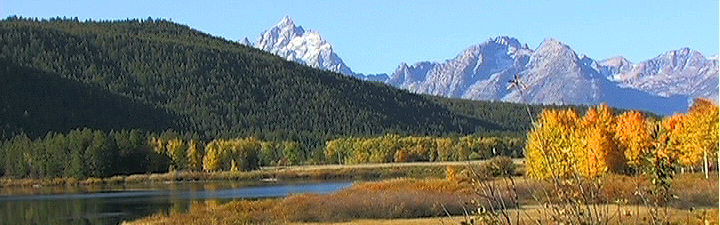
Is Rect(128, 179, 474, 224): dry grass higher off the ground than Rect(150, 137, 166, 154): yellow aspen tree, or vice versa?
Rect(150, 137, 166, 154): yellow aspen tree

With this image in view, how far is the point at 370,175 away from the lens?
6156 inches

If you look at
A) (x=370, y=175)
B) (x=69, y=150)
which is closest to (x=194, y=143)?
(x=69, y=150)

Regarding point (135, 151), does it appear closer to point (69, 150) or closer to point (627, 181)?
point (69, 150)

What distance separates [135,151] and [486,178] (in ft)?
526

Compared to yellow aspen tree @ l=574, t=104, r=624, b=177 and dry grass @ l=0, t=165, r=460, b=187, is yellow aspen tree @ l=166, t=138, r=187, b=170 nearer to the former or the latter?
dry grass @ l=0, t=165, r=460, b=187

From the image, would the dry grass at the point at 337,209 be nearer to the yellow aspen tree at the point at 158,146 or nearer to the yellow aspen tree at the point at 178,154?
the yellow aspen tree at the point at 178,154

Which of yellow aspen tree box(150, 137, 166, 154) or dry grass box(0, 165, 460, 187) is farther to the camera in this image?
yellow aspen tree box(150, 137, 166, 154)

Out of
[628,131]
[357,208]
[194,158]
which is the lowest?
[194,158]

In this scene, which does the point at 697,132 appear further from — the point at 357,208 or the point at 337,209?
the point at 337,209

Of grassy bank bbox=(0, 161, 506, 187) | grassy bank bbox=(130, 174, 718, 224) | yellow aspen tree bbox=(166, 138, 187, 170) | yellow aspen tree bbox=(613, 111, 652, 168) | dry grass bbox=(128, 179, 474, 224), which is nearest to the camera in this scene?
grassy bank bbox=(130, 174, 718, 224)

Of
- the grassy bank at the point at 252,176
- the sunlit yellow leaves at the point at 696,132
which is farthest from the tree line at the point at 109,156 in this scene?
the sunlit yellow leaves at the point at 696,132

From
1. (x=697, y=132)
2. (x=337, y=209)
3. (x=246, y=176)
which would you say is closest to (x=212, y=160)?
(x=246, y=176)

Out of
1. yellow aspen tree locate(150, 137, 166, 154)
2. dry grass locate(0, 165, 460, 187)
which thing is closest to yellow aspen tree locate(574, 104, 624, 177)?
dry grass locate(0, 165, 460, 187)

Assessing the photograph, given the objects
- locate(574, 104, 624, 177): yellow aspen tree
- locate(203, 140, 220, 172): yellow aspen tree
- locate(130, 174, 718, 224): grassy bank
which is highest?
locate(574, 104, 624, 177): yellow aspen tree
